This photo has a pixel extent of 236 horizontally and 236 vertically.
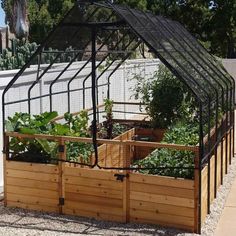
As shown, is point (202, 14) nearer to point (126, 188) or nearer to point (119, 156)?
point (119, 156)

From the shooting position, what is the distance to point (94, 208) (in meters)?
5.41

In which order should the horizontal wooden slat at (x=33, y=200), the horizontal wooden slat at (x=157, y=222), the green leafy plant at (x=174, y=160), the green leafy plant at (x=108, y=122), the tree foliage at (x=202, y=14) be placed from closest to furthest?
the horizontal wooden slat at (x=157, y=222)
the green leafy plant at (x=174, y=160)
the horizontal wooden slat at (x=33, y=200)
the green leafy plant at (x=108, y=122)
the tree foliage at (x=202, y=14)

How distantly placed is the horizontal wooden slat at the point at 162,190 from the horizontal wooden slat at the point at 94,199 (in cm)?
25

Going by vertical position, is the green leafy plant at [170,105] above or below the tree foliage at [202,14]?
below

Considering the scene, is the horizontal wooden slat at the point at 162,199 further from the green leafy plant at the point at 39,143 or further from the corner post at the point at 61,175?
the green leafy plant at the point at 39,143

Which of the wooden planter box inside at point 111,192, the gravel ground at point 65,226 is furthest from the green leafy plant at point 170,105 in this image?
the gravel ground at point 65,226

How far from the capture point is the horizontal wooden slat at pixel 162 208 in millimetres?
5027

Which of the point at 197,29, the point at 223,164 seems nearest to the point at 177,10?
the point at 197,29

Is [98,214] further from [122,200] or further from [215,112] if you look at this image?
[215,112]

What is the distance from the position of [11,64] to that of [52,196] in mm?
4277

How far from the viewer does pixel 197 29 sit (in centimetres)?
2547

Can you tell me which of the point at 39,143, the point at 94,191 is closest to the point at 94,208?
the point at 94,191

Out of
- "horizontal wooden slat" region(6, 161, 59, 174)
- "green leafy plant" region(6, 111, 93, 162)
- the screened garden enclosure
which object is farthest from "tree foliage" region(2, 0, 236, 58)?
"horizontal wooden slat" region(6, 161, 59, 174)

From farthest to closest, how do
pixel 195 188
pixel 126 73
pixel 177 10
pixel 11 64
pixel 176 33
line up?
pixel 177 10, pixel 126 73, pixel 11 64, pixel 176 33, pixel 195 188
